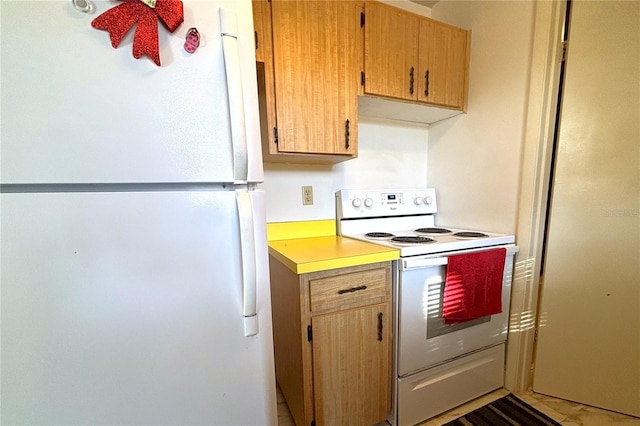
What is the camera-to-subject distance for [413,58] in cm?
145

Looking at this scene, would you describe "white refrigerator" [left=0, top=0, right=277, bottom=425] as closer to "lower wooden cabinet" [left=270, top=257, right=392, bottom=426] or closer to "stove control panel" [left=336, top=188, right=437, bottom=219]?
"lower wooden cabinet" [left=270, top=257, right=392, bottom=426]

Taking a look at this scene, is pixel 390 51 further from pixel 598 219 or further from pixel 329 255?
pixel 598 219

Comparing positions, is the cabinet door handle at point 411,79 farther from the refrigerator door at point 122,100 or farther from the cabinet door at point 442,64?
the refrigerator door at point 122,100

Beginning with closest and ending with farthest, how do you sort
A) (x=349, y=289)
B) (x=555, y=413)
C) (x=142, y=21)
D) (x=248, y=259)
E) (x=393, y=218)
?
(x=142, y=21) → (x=248, y=259) → (x=349, y=289) → (x=555, y=413) → (x=393, y=218)

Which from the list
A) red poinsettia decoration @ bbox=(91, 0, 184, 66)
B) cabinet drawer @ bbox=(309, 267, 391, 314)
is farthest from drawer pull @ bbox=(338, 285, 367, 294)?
red poinsettia decoration @ bbox=(91, 0, 184, 66)

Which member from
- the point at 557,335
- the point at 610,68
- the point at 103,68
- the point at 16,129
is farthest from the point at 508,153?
the point at 16,129

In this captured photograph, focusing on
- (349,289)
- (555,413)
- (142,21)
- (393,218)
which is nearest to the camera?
(142,21)

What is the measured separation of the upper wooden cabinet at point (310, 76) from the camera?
116 cm

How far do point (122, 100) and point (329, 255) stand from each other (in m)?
0.86

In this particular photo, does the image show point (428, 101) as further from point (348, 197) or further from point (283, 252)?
point (283, 252)

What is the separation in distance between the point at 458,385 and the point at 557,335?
64 cm

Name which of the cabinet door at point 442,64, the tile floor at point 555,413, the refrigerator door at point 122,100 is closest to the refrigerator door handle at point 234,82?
the refrigerator door at point 122,100

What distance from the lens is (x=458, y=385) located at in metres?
1.33

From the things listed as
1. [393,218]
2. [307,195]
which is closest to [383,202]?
[393,218]
